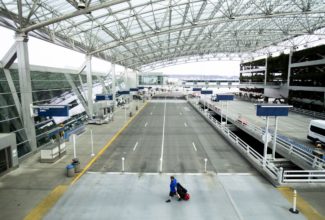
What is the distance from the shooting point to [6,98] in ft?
58.4

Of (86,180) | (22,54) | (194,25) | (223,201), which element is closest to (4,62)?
(22,54)

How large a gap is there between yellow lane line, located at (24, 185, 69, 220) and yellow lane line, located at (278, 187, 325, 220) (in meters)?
11.6

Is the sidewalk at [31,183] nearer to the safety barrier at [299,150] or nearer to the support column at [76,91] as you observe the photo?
the safety barrier at [299,150]

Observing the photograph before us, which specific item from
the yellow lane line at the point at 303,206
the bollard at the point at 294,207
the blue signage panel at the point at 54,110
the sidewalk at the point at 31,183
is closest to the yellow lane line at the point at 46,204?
the sidewalk at the point at 31,183

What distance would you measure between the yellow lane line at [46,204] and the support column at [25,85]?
805cm

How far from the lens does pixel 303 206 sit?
32.8ft

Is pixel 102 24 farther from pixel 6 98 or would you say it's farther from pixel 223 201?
pixel 223 201

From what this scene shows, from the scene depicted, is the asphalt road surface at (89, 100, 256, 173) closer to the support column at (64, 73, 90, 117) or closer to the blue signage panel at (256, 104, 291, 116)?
the blue signage panel at (256, 104, 291, 116)

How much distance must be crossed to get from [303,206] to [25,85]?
20134 mm

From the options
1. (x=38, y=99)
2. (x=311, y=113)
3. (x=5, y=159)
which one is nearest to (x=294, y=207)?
(x=5, y=159)

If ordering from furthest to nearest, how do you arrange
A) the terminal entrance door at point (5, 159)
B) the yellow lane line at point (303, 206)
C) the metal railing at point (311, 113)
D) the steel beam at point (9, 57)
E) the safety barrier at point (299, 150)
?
the metal railing at point (311, 113) < the steel beam at point (9, 57) < the safety barrier at point (299, 150) < the terminal entrance door at point (5, 159) < the yellow lane line at point (303, 206)

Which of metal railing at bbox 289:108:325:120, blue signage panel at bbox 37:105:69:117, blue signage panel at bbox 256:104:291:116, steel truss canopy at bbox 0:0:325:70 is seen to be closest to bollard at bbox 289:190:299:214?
blue signage panel at bbox 256:104:291:116

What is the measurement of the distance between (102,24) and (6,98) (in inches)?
606

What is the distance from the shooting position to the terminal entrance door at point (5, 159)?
535 inches
